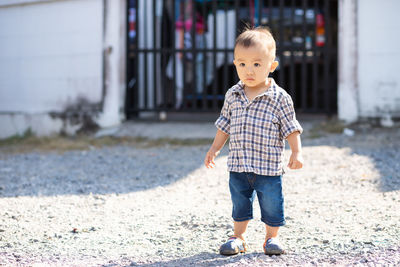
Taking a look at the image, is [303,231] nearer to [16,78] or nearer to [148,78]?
[148,78]

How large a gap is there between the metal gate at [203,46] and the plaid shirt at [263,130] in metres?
4.39

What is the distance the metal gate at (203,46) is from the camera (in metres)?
7.02

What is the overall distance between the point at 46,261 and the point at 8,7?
21.1ft

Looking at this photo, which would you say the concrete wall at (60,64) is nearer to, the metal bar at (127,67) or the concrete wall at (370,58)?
the metal bar at (127,67)

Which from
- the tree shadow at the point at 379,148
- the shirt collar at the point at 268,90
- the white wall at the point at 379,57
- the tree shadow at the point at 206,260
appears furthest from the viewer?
the white wall at the point at 379,57

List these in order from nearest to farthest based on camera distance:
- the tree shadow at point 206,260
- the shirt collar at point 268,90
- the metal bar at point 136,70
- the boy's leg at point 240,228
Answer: the tree shadow at point 206,260, the shirt collar at point 268,90, the boy's leg at point 240,228, the metal bar at point 136,70

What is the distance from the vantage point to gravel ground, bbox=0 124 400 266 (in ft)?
A: 8.55

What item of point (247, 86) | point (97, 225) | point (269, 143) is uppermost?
point (247, 86)

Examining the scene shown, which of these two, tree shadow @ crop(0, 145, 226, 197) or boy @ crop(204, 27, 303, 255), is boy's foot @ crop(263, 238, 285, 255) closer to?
boy @ crop(204, 27, 303, 255)

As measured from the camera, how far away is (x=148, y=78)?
7.68 m

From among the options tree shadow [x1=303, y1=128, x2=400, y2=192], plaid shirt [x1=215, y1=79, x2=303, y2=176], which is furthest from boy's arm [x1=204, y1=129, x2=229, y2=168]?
tree shadow [x1=303, y1=128, x2=400, y2=192]

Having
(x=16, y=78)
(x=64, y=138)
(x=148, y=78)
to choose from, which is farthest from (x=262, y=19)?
(x=16, y=78)

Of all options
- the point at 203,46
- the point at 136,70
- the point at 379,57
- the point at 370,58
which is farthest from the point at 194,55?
the point at 379,57

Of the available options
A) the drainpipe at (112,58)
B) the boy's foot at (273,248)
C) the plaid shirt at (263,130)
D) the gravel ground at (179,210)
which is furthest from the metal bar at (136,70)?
the boy's foot at (273,248)
